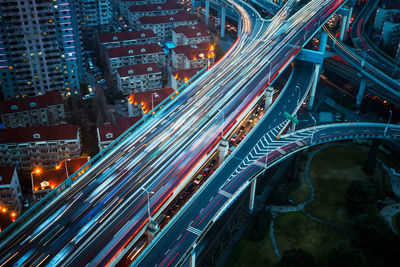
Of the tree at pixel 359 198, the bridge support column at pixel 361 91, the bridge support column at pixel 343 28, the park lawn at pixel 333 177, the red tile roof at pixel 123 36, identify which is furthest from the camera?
the bridge support column at pixel 343 28

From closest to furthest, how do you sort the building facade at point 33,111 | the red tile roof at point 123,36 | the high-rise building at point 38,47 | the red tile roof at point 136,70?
the building facade at point 33,111
the high-rise building at point 38,47
the red tile roof at point 136,70
the red tile roof at point 123,36

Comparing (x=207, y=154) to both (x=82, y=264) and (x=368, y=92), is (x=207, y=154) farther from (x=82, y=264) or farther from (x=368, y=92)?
(x=368, y=92)

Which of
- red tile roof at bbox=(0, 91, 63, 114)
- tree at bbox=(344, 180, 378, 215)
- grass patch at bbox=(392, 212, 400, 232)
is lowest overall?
grass patch at bbox=(392, 212, 400, 232)

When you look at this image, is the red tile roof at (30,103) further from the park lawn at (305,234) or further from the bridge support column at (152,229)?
the park lawn at (305,234)

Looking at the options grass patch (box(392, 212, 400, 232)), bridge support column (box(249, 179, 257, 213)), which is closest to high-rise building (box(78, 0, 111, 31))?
bridge support column (box(249, 179, 257, 213))

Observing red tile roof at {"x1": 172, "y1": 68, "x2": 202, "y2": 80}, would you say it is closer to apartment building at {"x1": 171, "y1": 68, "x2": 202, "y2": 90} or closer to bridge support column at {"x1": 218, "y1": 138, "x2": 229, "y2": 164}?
apartment building at {"x1": 171, "y1": 68, "x2": 202, "y2": 90}

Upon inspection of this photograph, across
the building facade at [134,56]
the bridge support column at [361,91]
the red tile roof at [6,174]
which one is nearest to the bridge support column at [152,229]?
the red tile roof at [6,174]

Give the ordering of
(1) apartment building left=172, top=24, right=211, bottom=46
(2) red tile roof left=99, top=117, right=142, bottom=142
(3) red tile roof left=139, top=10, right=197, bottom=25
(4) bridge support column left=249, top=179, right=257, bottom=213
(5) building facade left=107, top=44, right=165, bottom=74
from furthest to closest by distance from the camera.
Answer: (3) red tile roof left=139, top=10, right=197, bottom=25
(1) apartment building left=172, top=24, right=211, bottom=46
(5) building facade left=107, top=44, right=165, bottom=74
(2) red tile roof left=99, top=117, right=142, bottom=142
(4) bridge support column left=249, top=179, right=257, bottom=213

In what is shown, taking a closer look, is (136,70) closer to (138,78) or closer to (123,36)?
(138,78)
